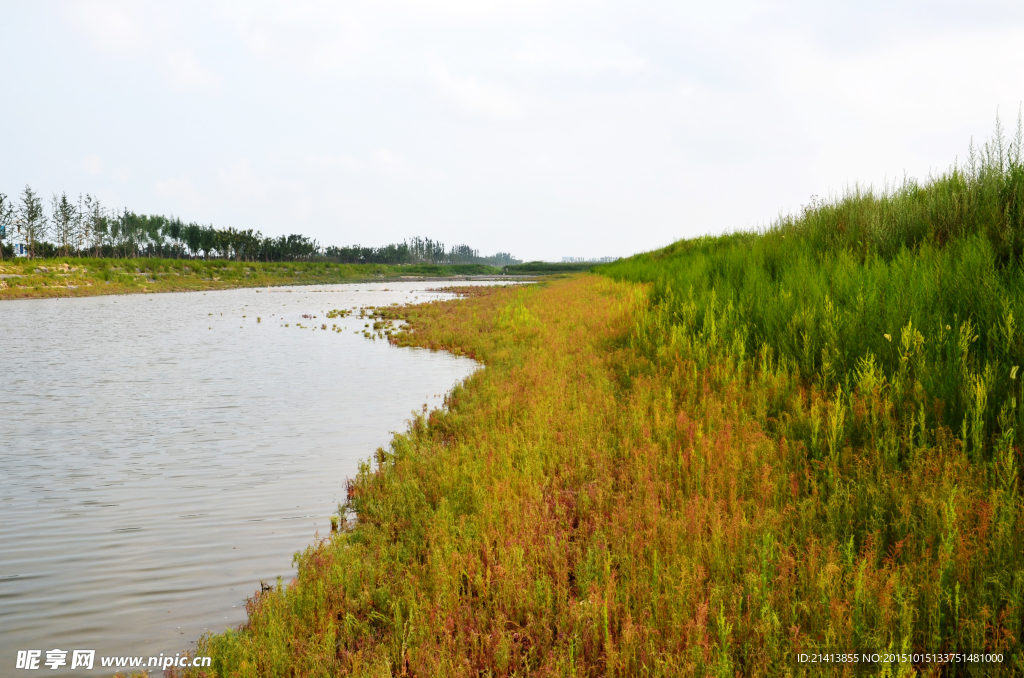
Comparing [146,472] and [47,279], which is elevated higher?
[47,279]

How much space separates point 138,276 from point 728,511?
283 ft

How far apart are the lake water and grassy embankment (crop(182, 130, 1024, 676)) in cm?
83

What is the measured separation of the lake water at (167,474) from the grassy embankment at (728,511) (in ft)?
2.73

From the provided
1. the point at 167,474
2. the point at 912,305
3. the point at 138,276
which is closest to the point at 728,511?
the point at 912,305

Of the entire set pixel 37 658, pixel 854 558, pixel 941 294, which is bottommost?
pixel 37 658

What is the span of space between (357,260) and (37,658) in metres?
166

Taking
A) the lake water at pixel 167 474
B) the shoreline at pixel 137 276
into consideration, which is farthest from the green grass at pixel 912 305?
the shoreline at pixel 137 276

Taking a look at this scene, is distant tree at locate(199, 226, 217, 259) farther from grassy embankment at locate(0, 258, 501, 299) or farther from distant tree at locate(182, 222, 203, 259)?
grassy embankment at locate(0, 258, 501, 299)

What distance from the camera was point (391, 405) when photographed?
41.2ft

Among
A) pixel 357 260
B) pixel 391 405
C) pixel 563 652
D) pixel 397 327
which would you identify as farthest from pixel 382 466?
pixel 357 260

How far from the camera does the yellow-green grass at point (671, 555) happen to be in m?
3.63

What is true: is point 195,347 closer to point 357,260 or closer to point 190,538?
point 190,538

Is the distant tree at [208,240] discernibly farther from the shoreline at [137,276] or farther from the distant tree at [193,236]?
the shoreline at [137,276]

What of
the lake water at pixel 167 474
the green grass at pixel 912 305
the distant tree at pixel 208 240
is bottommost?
the lake water at pixel 167 474
